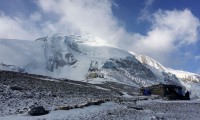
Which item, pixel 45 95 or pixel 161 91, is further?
pixel 161 91

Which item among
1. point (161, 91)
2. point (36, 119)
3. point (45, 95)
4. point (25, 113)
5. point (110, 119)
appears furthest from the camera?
point (161, 91)

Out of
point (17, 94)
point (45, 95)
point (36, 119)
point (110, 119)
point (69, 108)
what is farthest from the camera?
point (45, 95)

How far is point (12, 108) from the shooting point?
36344mm

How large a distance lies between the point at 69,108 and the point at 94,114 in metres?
3.32

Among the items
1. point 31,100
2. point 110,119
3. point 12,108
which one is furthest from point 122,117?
point 31,100

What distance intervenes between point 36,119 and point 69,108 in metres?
6.99

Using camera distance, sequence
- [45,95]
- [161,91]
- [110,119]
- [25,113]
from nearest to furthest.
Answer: [110,119]
[25,113]
[45,95]
[161,91]

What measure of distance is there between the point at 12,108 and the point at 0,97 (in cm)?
727

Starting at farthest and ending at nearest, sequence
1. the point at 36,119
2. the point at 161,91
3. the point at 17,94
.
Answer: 1. the point at 161,91
2. the point at 17,94
3. the point at 36,119

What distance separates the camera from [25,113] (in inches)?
1276

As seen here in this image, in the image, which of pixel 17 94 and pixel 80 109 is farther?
pixel 17 94

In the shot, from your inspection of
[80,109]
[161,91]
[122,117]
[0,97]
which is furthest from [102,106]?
[161,91]

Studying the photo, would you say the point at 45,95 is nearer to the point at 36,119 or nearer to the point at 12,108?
the point at 12,108

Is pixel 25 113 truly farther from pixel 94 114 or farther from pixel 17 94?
pixel 17 94
